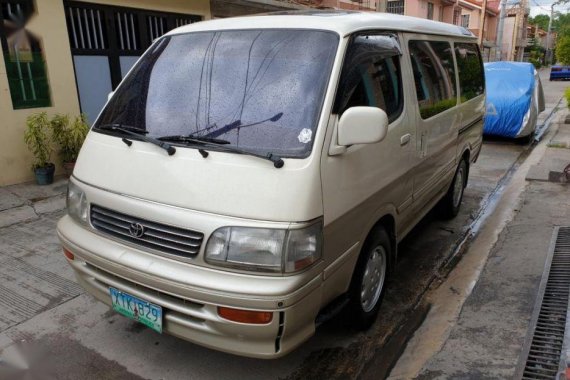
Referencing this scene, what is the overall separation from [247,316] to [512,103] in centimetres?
934

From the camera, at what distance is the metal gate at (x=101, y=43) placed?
263 inches

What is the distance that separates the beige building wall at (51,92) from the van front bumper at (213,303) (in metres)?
4.45

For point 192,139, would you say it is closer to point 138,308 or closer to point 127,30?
point 138,308

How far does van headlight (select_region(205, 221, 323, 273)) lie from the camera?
2.07 meters

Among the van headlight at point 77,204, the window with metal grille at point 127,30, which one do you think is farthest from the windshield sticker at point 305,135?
the window with metal grille at point 127,30

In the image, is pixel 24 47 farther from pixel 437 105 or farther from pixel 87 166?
pixel 437 105

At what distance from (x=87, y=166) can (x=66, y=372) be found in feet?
4.19

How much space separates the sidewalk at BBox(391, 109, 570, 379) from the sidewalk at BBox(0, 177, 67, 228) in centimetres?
454

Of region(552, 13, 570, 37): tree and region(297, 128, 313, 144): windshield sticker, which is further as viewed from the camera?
region(552, 13, 570, 37): tree

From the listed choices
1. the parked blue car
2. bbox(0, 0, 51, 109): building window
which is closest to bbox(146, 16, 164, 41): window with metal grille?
bbox(0, 0, 51, 109): building window

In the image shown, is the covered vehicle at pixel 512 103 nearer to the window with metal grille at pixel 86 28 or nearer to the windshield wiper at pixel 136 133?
the window with metal grille at pixel 86 28

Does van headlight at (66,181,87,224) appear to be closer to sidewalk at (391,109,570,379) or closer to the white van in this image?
the white van

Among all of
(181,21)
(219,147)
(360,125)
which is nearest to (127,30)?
(181,21)

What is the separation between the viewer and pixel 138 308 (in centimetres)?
239
